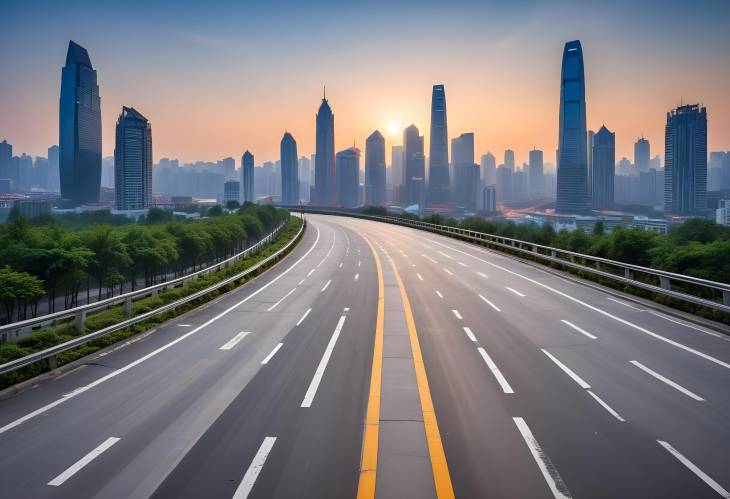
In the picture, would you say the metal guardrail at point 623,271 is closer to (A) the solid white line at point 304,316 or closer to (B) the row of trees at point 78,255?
(A) the solid white line at point 304,316

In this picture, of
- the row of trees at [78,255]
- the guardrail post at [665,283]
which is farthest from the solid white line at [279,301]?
the row of trees at [78,255]

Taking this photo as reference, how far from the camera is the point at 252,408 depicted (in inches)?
296

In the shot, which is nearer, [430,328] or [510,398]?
[510,398]

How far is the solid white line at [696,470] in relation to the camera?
A: 5.10m

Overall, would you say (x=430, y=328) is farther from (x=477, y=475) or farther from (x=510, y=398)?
(x=477, y=475)

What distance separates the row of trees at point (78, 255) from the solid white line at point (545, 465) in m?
57.3

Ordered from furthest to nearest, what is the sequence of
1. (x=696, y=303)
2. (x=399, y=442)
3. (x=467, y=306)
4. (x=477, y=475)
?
(x=467, y=306) < (x=696, y=303) < (x=399, y=442) < (x=477, y=475)

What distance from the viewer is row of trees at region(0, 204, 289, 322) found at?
201ft

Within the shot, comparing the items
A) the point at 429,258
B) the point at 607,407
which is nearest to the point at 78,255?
the point at 429,258

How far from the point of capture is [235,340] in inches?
481

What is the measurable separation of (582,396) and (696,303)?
8729 mm

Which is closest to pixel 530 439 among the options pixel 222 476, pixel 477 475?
pixel 477 475

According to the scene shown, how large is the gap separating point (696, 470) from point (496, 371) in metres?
3.91

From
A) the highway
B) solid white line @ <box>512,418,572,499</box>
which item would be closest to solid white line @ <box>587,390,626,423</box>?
the highway
